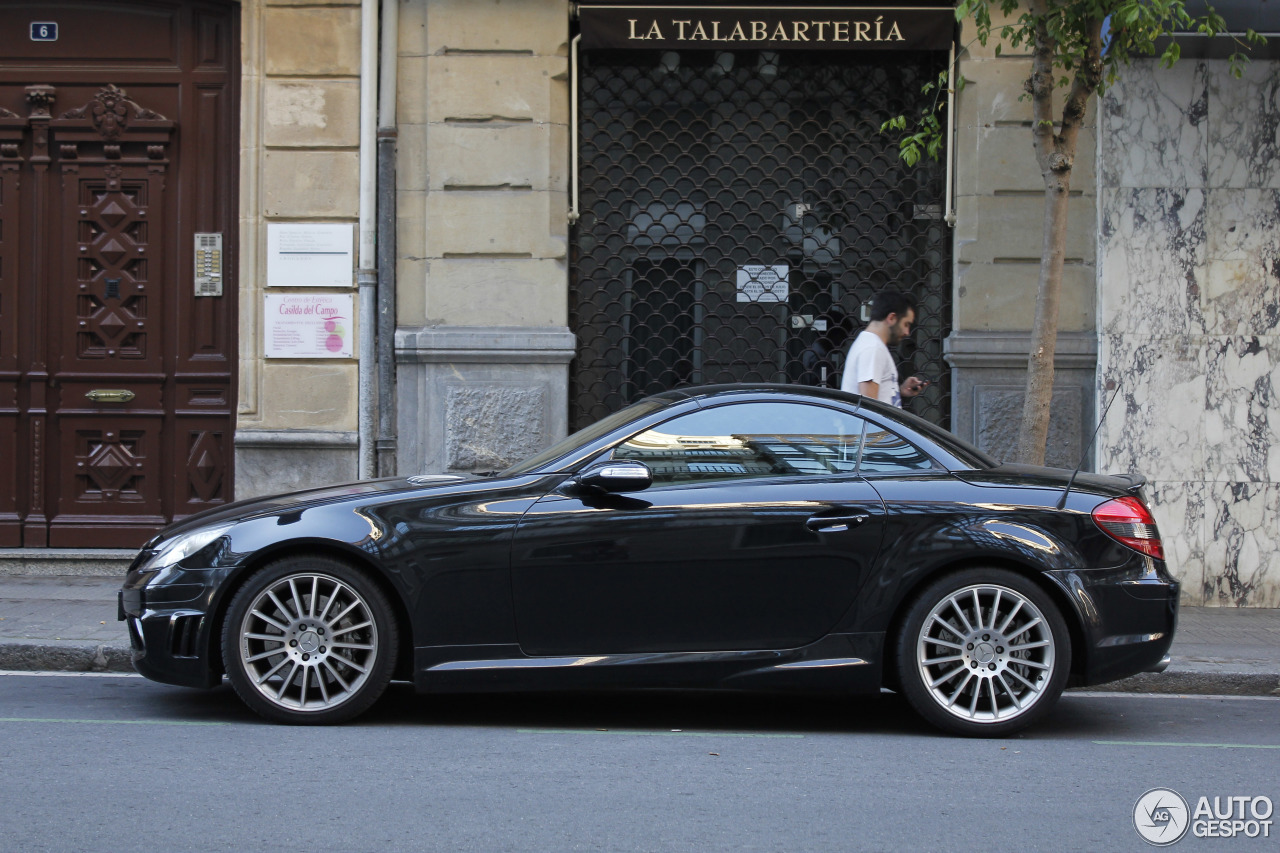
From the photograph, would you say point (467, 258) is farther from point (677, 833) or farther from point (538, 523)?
point (677, 833)

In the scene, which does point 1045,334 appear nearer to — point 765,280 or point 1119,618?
point 765,280

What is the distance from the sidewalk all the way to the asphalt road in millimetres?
524

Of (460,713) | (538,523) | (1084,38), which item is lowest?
(460,713)

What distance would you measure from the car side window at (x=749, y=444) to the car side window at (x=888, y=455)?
46 mm

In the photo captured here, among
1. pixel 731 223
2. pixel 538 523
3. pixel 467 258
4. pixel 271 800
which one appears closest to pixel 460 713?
pixel 538 523

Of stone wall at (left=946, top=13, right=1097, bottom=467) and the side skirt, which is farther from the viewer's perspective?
stone wall at (left=946, top=13, right=1097, bottom=467)

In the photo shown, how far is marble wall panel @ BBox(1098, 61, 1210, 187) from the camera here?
9.43 m

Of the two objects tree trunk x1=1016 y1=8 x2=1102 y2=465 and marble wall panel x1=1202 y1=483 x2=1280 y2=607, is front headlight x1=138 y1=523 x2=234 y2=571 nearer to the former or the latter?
tree trunk x1=1016 y1=8 x2=1102 y2=465

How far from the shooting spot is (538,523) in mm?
5281

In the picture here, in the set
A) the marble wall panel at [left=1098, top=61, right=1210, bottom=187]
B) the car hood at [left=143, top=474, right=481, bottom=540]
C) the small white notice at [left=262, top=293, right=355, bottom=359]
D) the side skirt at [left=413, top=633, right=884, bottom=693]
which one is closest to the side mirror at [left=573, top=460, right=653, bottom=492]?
the car hood at [left=143, top=474, right=481, bottom=540]

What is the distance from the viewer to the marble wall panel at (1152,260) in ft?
30.9

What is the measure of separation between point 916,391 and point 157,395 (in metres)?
5.88

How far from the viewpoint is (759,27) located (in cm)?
984

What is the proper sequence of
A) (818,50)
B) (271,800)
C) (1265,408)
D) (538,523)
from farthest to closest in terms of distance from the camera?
(818,50)
(1265,408)
(538,523)
(271,800)
